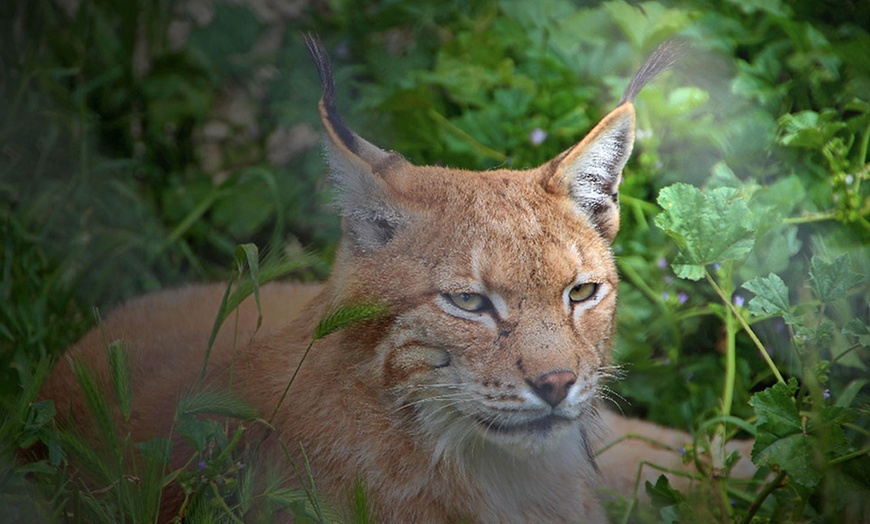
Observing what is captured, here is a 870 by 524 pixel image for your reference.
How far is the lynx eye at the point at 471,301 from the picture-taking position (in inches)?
109

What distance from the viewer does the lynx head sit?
107 inches

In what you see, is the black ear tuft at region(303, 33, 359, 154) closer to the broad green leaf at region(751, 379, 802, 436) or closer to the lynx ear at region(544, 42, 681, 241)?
the lynx ear at region(544, 42, 681, 241)

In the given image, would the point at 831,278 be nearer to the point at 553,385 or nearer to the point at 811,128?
the point at 553,385

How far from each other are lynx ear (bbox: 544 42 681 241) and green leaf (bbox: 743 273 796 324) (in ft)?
1.43

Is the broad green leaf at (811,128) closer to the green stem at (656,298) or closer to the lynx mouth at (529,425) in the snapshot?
the green stem at (656,298)

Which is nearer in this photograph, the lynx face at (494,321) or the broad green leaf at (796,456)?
the lynx face at (494,321)

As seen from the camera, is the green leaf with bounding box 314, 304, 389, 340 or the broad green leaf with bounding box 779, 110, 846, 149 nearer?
the green leaf with bounding box 314, 304, 389, 340

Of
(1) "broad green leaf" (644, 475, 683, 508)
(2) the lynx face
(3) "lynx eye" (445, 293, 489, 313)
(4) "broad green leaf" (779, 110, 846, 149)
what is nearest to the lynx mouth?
(2) the lynx face

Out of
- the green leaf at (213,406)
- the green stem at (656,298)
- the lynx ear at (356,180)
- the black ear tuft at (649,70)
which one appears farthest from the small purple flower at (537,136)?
the green leaf at (213,406)

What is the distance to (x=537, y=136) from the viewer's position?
4715 mm

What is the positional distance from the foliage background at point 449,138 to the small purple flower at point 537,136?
0.06 ft

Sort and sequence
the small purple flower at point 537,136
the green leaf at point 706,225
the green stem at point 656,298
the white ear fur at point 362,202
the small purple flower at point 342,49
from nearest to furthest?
the white ear fur at point 362,202, the green leaf at point 706,225, the green stem at point 656,298, the small purple flower at point 537,136, the small purple flower at point 342,49

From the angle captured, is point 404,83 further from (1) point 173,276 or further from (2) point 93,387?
(2) point 93,387

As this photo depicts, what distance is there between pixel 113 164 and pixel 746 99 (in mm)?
2864
